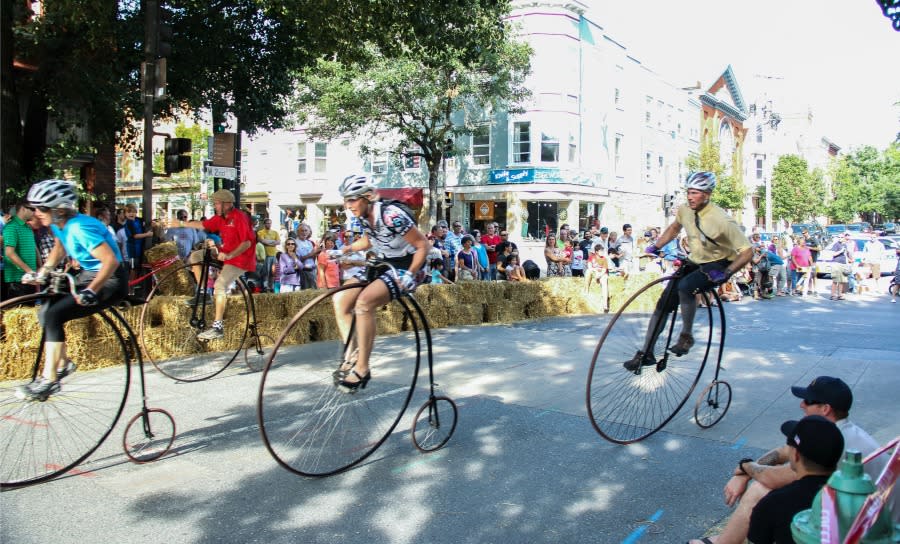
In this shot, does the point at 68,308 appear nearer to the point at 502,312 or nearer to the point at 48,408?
the point at 48,408

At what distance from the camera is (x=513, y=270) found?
17922 mm

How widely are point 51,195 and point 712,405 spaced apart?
591cm

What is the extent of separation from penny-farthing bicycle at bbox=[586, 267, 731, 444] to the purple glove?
21cm

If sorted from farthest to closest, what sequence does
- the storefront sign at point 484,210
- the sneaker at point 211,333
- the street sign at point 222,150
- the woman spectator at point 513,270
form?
the storefront sign at point 484,210, the woman spectator at point 513,270, the street sign at point 222,150, the sneaker at point 211,333

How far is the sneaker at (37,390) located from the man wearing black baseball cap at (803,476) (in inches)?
185

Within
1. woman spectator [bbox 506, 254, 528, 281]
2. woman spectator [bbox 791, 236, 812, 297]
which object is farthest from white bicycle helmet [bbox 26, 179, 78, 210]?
woman spectator [bbox 791, 236, 812, 297]

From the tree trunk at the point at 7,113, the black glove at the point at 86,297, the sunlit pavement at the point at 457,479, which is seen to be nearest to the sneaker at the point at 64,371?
the black glove at the point at 86,297

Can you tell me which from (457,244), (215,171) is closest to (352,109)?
(457,244)

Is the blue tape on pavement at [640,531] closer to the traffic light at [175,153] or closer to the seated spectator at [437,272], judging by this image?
the traffic light at [175,153]

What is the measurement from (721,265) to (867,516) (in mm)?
4660

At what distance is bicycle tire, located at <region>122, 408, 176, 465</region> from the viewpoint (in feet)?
18.6

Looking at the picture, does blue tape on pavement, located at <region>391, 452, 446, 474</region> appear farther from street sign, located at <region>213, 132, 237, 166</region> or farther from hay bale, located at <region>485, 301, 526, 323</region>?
street sign, located at <region>213, 132, 237, 166</region>

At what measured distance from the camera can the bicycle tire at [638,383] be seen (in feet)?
22.3

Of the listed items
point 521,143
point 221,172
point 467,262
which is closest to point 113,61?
point 221,172
